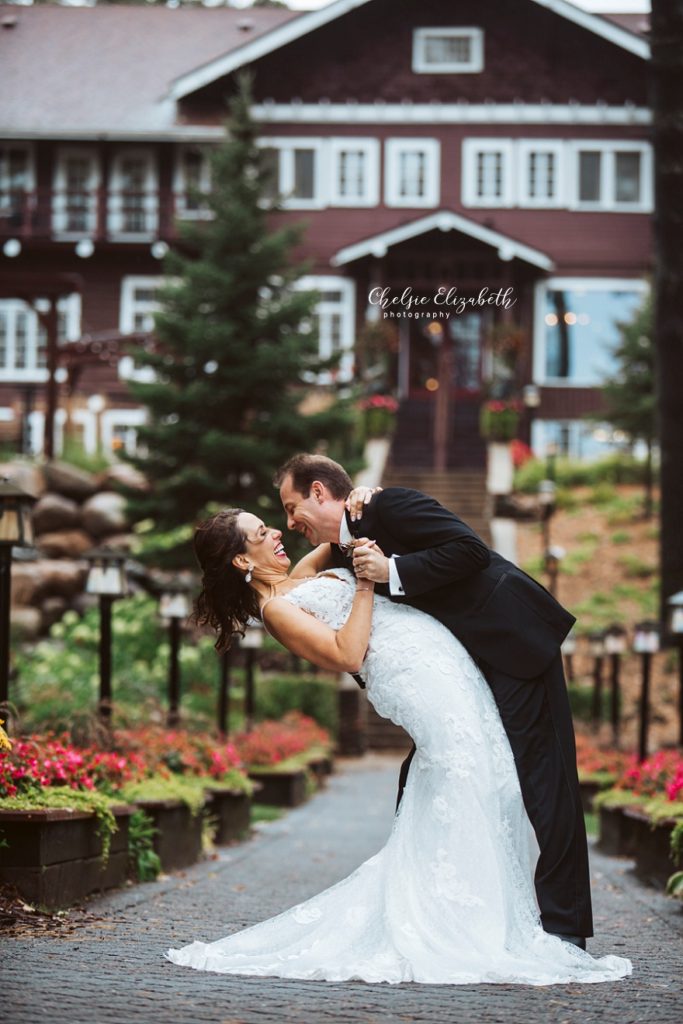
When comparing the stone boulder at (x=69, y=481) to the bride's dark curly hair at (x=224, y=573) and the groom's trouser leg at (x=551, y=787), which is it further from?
the groom's trouser leg at (x=551, y=787)

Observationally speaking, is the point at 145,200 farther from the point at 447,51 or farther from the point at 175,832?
the point at 175,832

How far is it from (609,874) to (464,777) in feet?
17.6

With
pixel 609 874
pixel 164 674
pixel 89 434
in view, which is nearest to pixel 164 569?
pixel 164 674

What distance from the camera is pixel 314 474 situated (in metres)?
6.26

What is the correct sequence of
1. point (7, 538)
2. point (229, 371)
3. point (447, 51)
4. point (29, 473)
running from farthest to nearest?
point (447, 51), point (29, 473), point (229, 371), point (7, 538)

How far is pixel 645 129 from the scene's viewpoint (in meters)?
36.6

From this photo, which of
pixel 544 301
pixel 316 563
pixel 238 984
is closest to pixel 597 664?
pixel 316 563

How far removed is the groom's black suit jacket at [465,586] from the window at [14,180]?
3175 cm

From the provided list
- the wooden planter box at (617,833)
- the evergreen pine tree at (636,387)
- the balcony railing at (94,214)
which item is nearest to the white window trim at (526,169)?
the evergreen pine tree at (636,387)

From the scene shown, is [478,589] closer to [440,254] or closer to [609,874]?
[609,874]

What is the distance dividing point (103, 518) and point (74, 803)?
63.9ft

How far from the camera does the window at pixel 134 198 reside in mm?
36719

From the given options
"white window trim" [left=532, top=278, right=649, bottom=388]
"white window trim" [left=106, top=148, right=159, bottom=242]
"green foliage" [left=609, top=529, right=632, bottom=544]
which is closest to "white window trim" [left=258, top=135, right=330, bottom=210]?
"white window trim" [left=106, top=148, right=159, bottom=242]

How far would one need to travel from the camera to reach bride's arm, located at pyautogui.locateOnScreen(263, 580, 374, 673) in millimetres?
6168
